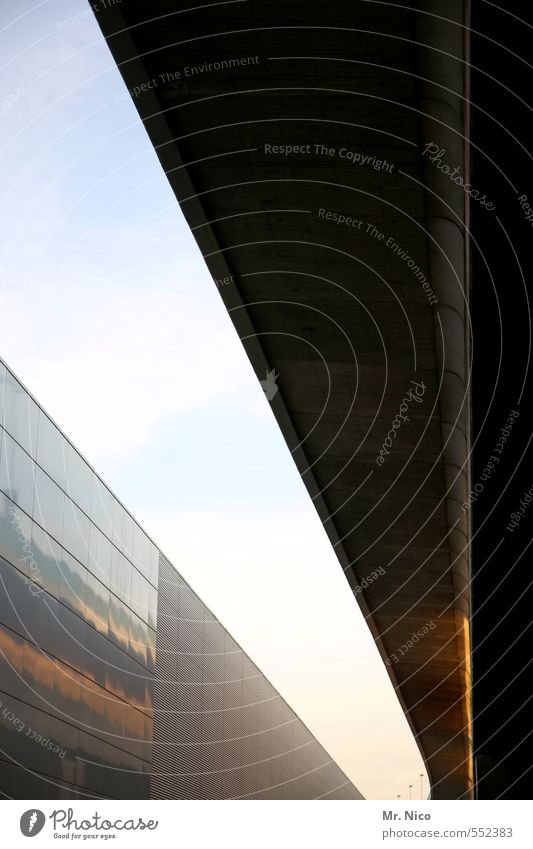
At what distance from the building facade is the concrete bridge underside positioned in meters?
5.79

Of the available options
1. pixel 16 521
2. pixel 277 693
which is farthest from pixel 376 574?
pixel 277 693

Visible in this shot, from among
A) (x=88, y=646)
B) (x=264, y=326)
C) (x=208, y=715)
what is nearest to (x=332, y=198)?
(x=264, y=326)

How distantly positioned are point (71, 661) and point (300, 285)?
1288 cm

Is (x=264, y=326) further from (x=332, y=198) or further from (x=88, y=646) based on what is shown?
(x=88, y=646)

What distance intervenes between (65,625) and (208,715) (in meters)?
17.2

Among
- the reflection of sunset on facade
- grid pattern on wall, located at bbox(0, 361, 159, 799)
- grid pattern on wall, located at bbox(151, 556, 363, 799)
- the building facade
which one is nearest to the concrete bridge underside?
the reflection of sunset on facade

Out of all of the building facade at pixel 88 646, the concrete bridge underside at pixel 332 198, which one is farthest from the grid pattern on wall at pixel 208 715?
the concrete bridge underside at pixel 332 198

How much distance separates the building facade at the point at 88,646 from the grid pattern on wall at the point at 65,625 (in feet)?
0.12

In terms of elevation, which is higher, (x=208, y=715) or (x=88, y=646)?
(x=208, y=715)

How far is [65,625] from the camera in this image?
71.1 ft

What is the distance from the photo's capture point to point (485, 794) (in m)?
20.7

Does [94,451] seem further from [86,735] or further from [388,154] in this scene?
[388,154]

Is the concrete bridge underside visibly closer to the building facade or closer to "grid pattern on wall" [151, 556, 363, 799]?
the building facade

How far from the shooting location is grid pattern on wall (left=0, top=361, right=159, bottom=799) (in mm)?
18672
